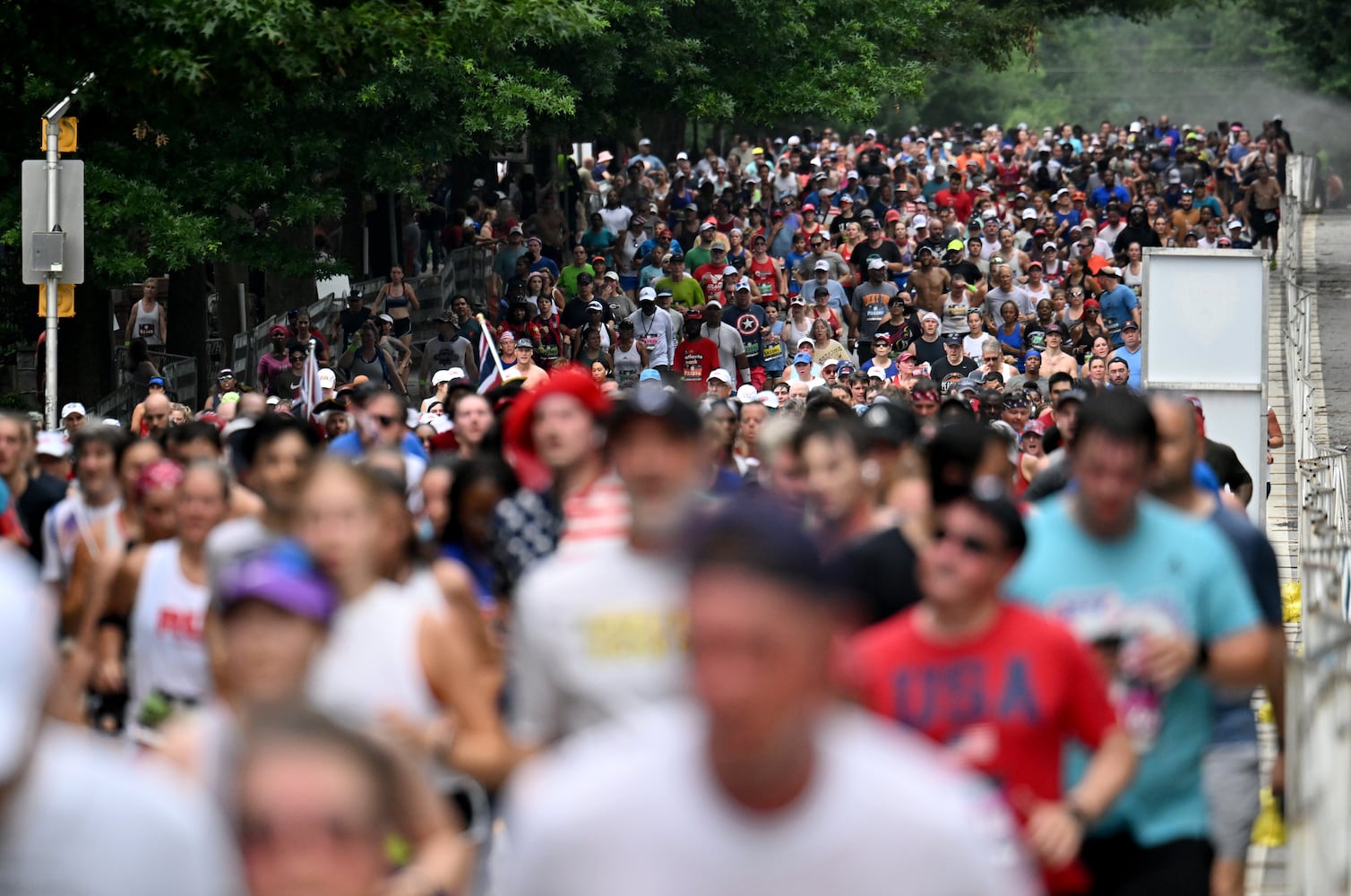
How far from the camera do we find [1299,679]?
6.51 metres

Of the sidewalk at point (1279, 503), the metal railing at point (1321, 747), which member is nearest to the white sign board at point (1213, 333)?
the sidewalk at point (1279, 503)

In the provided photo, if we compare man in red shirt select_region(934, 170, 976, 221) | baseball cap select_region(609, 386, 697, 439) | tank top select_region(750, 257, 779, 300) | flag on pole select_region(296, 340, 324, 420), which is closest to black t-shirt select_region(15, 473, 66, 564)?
baseball cap select_region(609, 386, 697, 439)

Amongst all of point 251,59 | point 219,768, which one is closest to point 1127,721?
point 219,768

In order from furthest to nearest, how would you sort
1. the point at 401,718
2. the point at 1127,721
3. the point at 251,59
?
→ 1. the point at 251,59
2. the point at 1127,721
3. the point at 401,718

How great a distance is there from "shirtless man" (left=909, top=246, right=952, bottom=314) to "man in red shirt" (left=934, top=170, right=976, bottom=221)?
22.4ft

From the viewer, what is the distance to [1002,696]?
482 cm

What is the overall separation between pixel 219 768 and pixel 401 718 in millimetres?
1594

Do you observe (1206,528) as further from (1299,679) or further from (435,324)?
(435,324)

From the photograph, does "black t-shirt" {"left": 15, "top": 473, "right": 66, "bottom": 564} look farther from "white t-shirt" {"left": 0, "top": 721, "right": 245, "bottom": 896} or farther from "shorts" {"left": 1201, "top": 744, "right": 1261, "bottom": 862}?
"white t-shirt" {"left": 0, "top": 721, "right": 245, "bottom": 896}

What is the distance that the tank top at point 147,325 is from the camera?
26938 millimetres

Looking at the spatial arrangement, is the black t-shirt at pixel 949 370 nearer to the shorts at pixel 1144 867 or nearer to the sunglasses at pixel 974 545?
the shorts at pixel 1144 867

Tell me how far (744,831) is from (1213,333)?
13.7 meters

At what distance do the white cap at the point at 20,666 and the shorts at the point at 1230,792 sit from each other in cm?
384

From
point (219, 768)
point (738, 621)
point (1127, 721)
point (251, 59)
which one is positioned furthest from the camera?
point (251, 59)
